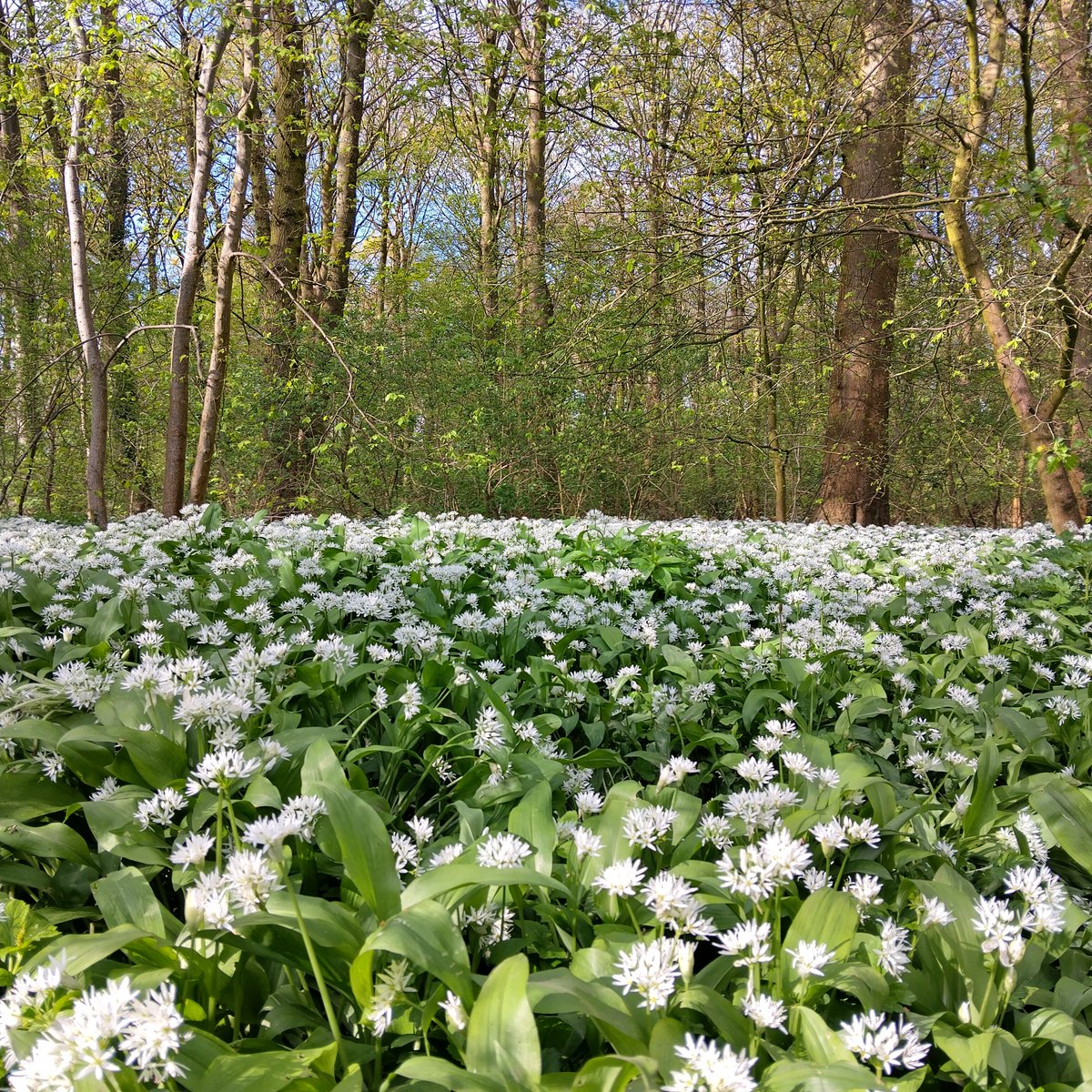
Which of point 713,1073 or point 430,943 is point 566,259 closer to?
point 430,943

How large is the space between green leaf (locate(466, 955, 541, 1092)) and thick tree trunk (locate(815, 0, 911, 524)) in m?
6.89

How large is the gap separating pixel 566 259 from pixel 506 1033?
697 centimetres

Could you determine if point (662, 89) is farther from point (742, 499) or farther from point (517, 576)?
point (742, 499)

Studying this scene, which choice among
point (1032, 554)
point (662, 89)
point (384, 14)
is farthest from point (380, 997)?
point (384, 14)

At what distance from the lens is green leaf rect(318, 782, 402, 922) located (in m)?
1.12

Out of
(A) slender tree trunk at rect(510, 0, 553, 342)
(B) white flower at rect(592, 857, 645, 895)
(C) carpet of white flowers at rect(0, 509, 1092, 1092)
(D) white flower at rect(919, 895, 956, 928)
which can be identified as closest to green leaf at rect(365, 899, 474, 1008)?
(C) carpet of white flowers at rect(0, 509, 1092, 1092)

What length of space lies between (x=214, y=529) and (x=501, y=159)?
10.4 m

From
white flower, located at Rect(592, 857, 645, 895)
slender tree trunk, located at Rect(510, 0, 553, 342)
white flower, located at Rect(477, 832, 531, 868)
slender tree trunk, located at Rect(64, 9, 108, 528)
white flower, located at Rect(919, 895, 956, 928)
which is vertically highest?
slender tree trunk, located at Rect(510, 0, 553, 342)

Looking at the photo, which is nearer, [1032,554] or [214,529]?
[214,529]

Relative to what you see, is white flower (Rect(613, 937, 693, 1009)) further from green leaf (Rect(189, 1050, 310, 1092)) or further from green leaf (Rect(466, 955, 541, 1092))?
green leaf (Rect(189, 1050, 310, 1092))

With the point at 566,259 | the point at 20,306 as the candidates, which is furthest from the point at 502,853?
the point at 20,306

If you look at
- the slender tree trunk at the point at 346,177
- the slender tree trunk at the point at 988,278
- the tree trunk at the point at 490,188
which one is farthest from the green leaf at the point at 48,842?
the slender tree trunk at the point at 346,177

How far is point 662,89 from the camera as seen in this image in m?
5.95

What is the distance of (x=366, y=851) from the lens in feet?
3.77
